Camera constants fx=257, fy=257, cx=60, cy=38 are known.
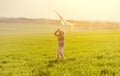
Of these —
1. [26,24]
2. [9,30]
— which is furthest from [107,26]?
[9,30]

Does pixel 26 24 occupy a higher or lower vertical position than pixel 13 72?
lower

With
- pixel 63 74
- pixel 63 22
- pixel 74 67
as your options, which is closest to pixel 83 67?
pixel 74 67

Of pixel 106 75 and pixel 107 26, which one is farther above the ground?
pixel 106 75

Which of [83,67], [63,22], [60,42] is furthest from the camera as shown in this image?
[60,42]

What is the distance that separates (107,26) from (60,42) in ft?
233

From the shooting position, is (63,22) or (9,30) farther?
(9,30)

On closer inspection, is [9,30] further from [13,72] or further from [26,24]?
[13,72]

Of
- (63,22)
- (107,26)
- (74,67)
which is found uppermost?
(63,22)

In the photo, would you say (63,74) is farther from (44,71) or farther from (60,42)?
(60,42)

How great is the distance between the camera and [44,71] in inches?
409

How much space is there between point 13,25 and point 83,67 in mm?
73147

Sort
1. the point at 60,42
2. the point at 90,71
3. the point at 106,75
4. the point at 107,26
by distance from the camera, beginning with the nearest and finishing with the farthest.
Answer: the point at 106,75 → the point at 90,71 → the point at 60,42 → the point at 107,26

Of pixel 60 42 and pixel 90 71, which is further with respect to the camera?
pixel 60 42

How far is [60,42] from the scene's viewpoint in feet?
43.8
